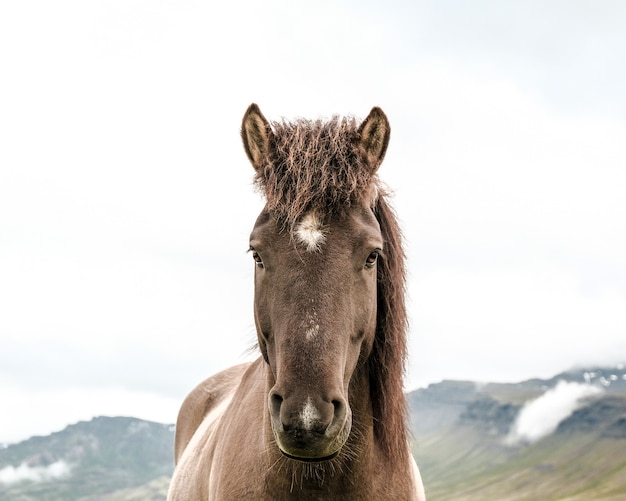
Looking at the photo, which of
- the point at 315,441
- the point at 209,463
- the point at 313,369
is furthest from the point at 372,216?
the point at 209,463

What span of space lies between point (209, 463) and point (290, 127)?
3540mm

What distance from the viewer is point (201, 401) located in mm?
10008

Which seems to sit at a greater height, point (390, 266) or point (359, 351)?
point (390, 266)

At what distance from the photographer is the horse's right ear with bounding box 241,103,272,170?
5059 millimetres

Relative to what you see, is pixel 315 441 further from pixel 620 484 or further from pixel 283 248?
pixel 620 484

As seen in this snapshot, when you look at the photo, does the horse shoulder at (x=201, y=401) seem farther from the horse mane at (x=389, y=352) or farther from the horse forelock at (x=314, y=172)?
the horse forelock at (x=314, y=172)

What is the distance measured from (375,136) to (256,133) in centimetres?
93

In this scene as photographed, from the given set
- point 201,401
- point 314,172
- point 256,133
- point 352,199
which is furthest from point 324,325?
point 201,401

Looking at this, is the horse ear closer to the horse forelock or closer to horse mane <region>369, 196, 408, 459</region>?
the horse forelock

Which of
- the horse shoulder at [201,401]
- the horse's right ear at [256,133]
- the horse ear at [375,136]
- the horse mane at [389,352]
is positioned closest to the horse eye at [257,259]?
the horse's right ear at [256,133]

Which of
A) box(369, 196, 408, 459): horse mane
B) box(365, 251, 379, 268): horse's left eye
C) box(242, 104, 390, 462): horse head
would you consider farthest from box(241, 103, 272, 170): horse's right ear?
box(365, 251, 379, 268): horse's left eye

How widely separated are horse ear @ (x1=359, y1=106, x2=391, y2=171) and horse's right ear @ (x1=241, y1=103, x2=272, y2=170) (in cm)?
74

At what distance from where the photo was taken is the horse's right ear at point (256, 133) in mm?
5059

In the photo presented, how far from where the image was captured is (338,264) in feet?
14.4
